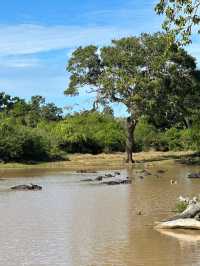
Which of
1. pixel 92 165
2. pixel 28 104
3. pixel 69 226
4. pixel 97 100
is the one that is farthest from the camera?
pixel 28 104

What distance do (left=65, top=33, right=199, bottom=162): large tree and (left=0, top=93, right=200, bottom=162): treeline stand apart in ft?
8.76

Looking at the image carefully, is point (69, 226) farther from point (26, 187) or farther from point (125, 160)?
point (125, 160)

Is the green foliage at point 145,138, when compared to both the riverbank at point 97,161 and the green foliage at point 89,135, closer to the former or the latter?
the green foliage at point 89,135

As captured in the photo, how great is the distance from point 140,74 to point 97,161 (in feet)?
27.0

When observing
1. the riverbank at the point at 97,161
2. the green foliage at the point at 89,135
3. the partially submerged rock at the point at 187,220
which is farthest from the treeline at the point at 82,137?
the partially submerged rock at the point at 187,220

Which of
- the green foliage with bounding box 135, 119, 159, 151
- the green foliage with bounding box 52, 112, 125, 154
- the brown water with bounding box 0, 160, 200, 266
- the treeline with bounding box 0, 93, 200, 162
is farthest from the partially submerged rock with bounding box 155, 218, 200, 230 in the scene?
the green foliage with bounding box 135, 119, 159, 151

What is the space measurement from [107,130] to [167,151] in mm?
6484

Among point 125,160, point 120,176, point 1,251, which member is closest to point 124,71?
point 125,160

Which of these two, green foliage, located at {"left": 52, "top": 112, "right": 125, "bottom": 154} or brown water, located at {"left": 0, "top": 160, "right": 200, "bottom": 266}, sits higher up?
green foliage, located at {"left": 52, "top": 112, "right": 125, "bottom": 154}

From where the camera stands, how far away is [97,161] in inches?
2015

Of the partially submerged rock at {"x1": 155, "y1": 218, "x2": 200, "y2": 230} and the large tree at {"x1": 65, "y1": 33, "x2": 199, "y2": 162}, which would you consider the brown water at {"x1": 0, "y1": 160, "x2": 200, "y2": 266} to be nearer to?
the partially submerged rock at {"x1": 155, "y1": 218, "x2": 200, "y2": 230}

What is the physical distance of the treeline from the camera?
4888 centimetres

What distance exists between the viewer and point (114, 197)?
79.3 feet

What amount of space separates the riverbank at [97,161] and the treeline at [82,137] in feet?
5.04
